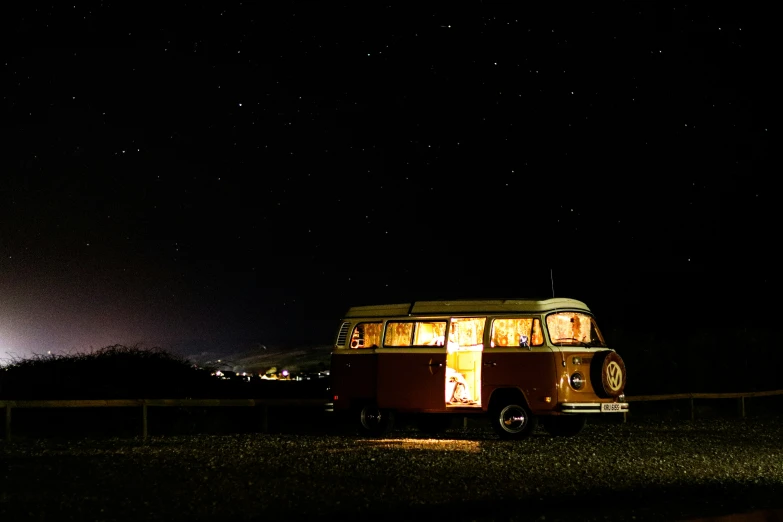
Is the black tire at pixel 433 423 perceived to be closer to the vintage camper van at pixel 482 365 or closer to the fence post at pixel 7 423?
the vintage camper van at pixel 482 365

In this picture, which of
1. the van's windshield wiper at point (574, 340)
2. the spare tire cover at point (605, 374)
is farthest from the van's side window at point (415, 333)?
the spare tire cover at point (605, 374)

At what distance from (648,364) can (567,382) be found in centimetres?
1538

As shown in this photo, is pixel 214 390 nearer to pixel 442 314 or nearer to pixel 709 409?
pixel 442 314

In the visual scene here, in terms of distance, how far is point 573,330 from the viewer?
19.8 m

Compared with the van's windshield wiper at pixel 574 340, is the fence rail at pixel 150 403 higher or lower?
lower

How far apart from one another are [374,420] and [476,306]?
314 centimetres

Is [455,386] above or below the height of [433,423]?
above

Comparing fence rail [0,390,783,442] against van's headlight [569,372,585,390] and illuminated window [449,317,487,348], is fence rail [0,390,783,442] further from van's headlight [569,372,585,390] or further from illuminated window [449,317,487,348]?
van's headlight [569,372,585,390]

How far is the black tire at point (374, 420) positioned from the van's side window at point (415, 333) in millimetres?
1332

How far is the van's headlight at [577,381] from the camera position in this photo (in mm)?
18906

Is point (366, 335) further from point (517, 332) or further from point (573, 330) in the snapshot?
point (573, 330)

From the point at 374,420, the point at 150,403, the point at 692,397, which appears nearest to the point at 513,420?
the point at 374,420

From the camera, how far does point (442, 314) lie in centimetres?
2006

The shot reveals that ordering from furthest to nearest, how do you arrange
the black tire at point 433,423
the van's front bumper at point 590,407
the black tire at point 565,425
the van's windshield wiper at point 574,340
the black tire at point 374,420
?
the black tire at point 433,423, the black tire at point 374,420, the black tire at point 565,425, the van's windshield wiper at point 574,340, the van's front bumper at point 590,407
